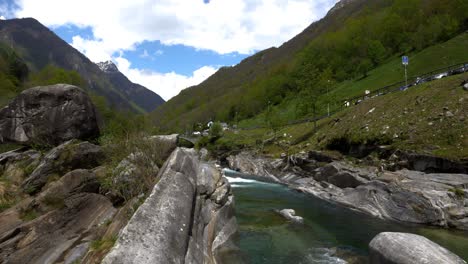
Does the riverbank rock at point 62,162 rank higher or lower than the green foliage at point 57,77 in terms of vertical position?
lower

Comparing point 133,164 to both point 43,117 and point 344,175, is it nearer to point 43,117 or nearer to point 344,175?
point 43,117

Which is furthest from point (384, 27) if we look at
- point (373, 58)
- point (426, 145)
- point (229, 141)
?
point (426, 145)

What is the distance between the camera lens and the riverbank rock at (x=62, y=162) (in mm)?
20844

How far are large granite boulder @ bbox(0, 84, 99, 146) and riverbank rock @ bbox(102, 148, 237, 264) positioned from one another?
445 inches

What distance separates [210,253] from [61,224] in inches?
324

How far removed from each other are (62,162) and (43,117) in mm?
7319

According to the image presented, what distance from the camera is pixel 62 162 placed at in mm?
21656

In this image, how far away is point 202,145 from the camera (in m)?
116

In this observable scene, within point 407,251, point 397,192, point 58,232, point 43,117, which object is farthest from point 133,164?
point 397,192

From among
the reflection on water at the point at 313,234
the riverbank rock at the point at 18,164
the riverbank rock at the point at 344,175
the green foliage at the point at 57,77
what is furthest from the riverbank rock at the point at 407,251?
the green foliage at the point at 57,77

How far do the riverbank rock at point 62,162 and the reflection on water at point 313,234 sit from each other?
12476mm

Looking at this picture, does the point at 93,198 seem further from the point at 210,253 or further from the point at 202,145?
the point at 202,145

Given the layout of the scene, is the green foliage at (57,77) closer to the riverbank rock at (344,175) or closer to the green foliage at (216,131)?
the green foliage at (216,131)

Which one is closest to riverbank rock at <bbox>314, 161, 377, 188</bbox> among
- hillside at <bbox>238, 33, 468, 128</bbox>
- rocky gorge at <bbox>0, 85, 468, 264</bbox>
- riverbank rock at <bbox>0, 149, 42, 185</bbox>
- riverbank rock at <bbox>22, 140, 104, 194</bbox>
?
rocky gorge at <bbox>0, 85, 468, 264</bbox>
